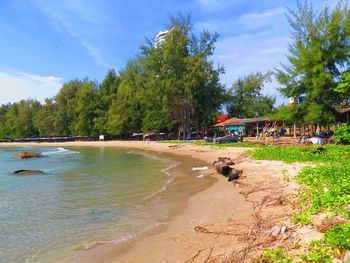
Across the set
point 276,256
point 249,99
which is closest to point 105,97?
point 249,99

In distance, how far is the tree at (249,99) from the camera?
176 ft

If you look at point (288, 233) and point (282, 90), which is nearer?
point (288, 233)

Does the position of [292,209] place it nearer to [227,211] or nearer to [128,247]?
[227,211]

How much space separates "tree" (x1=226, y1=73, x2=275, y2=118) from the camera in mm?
53594

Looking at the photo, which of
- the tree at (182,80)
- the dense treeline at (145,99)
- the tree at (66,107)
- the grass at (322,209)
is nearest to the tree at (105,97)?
the dense treeline at (145,99)

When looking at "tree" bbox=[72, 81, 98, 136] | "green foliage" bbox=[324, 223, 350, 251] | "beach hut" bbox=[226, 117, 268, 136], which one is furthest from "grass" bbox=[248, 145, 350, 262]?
"tree" bbox=[72, 81, 98, 136]

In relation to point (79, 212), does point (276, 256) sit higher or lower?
higher

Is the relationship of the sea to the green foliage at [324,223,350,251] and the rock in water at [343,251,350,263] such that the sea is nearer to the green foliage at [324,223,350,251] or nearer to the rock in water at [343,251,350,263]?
the green foliage at [324,223,350,251]

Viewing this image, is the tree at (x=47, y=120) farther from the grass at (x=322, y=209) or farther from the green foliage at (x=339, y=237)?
the green foliage at (x=339, y=237)

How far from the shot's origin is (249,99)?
54.3 meters

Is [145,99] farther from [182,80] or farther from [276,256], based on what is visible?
[276,256]

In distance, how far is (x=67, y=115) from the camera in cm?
7275

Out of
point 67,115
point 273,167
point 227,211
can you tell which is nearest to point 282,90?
point 273,167

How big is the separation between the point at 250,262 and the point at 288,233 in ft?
3.69
